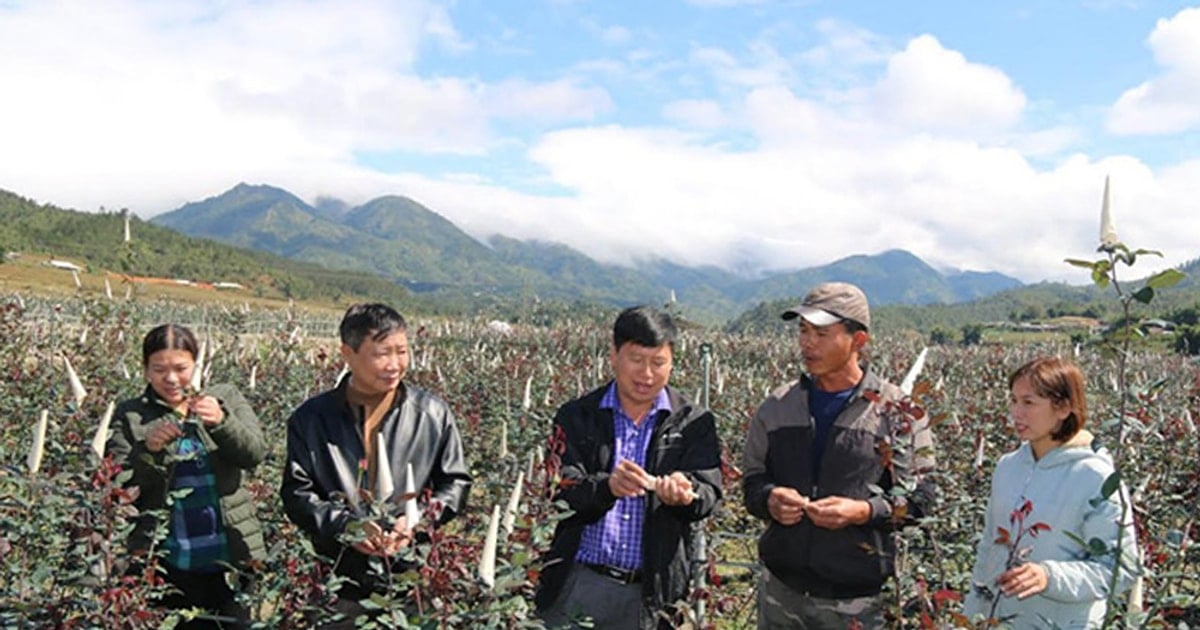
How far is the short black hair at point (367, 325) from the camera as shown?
2.76 meters

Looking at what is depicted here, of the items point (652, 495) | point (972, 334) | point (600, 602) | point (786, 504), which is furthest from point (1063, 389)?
point (972, 334)

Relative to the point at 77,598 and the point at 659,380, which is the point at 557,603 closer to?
the point at 659,380

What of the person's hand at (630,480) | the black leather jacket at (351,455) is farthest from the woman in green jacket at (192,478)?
the person's hand at (630,480)

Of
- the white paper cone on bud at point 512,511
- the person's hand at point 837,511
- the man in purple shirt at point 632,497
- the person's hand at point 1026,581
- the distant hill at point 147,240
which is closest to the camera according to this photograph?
the person's hand at point 1026,581

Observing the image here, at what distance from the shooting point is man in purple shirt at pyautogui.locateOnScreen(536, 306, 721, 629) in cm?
271

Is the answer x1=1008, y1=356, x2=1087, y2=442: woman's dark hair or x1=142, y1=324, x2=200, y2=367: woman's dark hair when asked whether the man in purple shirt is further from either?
x1=142, y1=324, x2=200, y2=367: woman's dark hair

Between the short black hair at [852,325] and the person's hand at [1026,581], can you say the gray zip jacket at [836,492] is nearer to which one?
the short black hair at [852,325]

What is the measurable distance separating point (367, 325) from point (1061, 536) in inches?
87.1

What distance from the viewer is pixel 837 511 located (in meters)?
2.58

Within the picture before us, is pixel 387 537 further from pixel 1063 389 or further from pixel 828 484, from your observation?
pixel 1063 389

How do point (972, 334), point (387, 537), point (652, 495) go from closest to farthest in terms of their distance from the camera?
1. point (387, 537)
2. point (652, 495)
3. point (972, 334)

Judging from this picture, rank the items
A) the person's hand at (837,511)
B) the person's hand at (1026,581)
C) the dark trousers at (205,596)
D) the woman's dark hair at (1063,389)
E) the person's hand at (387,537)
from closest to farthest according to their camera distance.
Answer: the person's hand at (387,537), the person's hand at (1026,581), the woman's dark hair at (1063,389), the person's hand at (837,511), the dark trousers at (205,596)

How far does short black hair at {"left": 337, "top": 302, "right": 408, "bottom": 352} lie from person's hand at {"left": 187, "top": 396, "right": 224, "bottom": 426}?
0.46 metres

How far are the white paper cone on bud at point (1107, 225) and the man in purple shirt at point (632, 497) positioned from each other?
137cm
